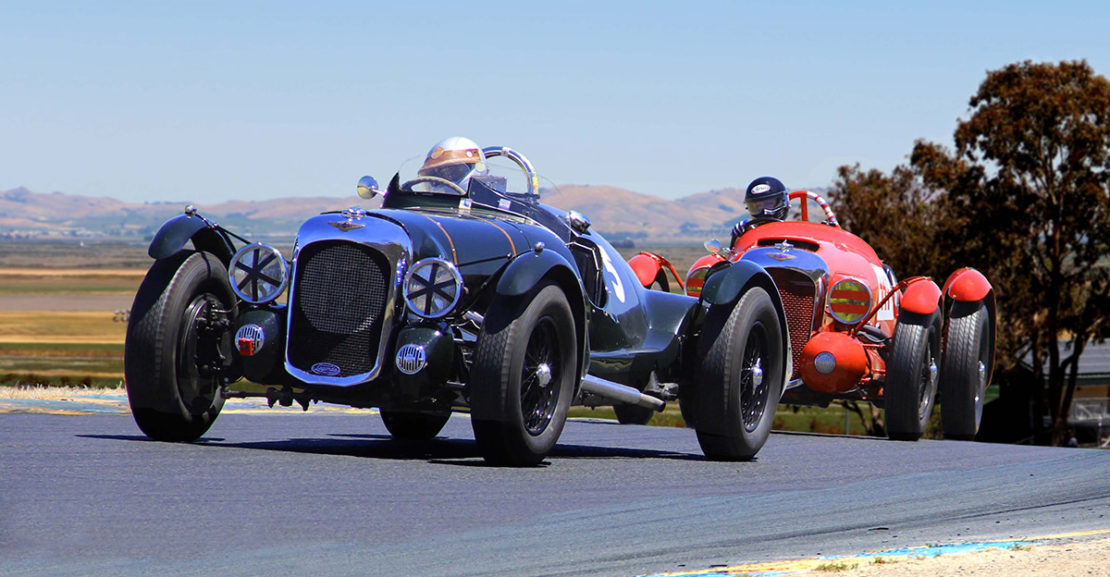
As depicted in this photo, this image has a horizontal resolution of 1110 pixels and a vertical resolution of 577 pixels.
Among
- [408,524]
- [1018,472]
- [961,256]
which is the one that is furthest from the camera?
[961,256]

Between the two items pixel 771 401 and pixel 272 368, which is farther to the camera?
pixel 771 401

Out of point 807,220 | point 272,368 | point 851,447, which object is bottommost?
point 851,447

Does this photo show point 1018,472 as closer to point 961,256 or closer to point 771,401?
point 771,401

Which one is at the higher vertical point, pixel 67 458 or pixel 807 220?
pixel 807 220

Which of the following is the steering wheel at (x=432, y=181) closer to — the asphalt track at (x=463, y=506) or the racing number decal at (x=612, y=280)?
the racing number decal at (x=612, y=280)

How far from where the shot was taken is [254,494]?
291 inches

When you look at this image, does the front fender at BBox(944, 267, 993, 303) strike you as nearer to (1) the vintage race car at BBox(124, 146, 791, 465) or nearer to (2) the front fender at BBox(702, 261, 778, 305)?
(2) the front fender at BBox(702, 261, 778, 305)

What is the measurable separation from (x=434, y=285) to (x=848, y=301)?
681 cm

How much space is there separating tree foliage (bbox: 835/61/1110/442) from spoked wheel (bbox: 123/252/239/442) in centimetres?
3622

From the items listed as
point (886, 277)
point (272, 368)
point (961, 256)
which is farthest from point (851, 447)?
point (961, 256)

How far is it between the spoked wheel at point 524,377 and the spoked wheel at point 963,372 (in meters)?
6.75

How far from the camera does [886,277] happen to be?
1568cm

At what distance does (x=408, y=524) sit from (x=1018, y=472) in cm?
541

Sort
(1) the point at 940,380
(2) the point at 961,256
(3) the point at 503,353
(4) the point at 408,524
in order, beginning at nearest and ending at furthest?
(4) the point at 408,524 < (3) the point at 503,353 < (1) the point at 940,380 < (2) the point at 961,256
